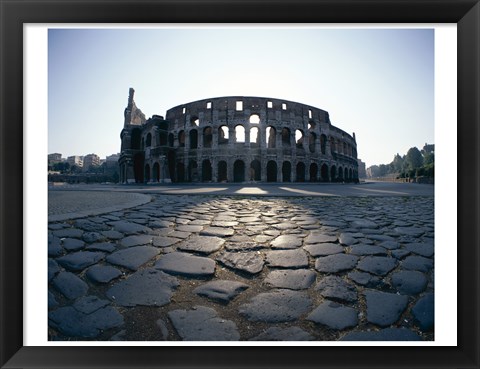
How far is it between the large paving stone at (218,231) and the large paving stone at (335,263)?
115 cm

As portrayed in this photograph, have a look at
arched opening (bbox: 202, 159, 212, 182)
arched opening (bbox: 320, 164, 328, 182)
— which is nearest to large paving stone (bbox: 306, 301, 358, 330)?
arched opening (bbox: 202, 159, 212, 182)

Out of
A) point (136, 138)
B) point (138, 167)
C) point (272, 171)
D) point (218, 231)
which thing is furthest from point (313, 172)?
point (218, 231)

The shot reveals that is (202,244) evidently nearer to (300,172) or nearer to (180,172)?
(180,172)

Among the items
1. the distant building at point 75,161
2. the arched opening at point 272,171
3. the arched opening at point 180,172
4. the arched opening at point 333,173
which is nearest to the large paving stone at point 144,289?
the arched opening at point 272,171

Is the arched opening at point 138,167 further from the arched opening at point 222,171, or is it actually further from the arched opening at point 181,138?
the arched opening at point 222,171

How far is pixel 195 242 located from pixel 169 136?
23671mm

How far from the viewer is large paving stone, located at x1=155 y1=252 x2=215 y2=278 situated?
159 centimetres

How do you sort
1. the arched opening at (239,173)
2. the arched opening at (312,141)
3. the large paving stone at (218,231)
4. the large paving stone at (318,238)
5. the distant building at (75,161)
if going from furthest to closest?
the distant building at (75,161)
the arched opening at (239,173)
the arched opening at (312,141)
the large paving stone at (218,231)
the large paving stone at (318,238)

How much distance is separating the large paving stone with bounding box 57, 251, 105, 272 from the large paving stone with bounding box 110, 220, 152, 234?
71cm

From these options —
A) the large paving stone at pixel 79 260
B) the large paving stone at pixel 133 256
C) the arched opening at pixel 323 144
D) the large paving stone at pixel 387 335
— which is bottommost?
the large paving stone at pixel 387 335

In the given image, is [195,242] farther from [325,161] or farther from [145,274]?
[325,161]

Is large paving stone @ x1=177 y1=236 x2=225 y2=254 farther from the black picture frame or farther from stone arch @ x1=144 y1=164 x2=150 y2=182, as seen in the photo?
stone arch @ x1=144 y1=164 x2=150 y2=182

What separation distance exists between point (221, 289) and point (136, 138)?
95.0ft

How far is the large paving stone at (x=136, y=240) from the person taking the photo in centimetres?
218
